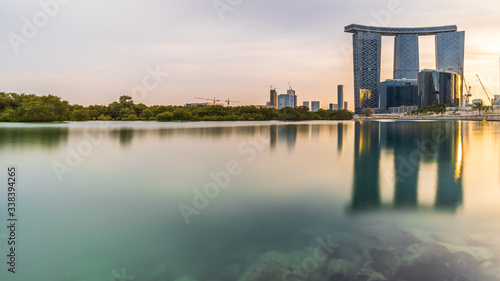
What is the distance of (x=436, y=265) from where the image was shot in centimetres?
505

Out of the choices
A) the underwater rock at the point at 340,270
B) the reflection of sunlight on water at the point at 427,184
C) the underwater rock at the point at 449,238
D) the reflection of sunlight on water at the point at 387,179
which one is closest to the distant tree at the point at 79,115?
the reflection of sunlight on water at the point at 387,179

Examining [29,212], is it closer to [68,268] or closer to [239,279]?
[68,268]

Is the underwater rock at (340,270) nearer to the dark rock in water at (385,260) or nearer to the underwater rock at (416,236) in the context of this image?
the dark rock in water at (385,260)

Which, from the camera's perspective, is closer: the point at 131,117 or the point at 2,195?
the point at 2,195

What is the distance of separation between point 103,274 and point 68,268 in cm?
A: 68

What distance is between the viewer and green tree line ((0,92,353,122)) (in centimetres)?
8147

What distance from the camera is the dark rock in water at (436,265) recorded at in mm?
4746

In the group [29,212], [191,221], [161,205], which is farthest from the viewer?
[161,205]

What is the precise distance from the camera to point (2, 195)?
32.0ft

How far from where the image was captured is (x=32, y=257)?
552cm

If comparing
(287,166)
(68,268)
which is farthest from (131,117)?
(68,268)

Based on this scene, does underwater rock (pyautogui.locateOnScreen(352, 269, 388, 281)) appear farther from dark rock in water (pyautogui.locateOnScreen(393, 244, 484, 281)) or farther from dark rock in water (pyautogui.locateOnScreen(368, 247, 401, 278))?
dark rock in water (pyautogui.locateOnScreen(393, 244, 484, 281))

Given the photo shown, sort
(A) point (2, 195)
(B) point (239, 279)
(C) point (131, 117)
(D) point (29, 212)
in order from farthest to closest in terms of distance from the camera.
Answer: (C) point (131, 117) → (A) point (2, 195) → (D) point (29, 212) → (B) point (239, 279)

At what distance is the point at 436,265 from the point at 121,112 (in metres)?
127
